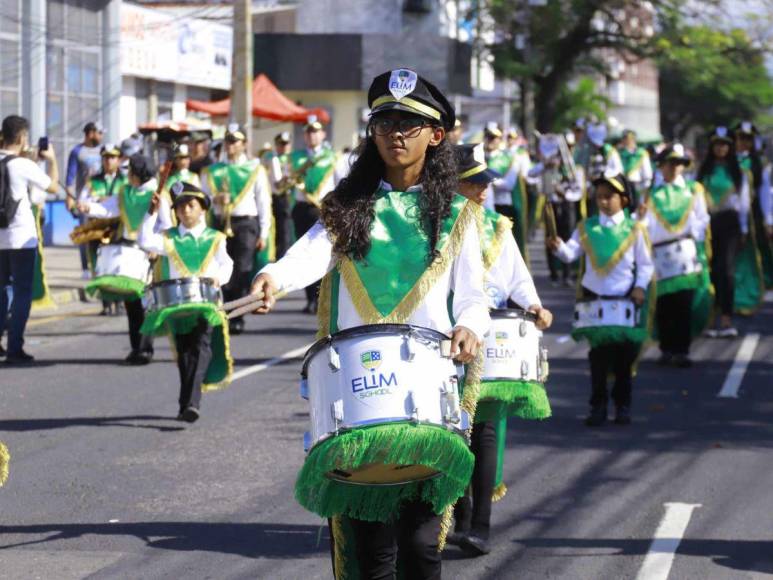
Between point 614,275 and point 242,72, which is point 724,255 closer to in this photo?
point 614,275

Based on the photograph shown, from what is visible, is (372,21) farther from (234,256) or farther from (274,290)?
(274,290)

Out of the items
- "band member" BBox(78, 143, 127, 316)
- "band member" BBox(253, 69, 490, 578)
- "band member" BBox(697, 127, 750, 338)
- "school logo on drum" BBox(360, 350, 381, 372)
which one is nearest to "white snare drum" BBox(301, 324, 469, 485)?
"school logo on drum" BBox(360, 350, 381, 372)

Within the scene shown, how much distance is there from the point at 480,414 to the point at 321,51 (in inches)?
1399

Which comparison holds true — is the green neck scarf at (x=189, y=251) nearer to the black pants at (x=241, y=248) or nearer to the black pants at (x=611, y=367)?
the black pants at (x=611, y=367)

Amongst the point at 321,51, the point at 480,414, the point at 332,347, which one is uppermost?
the point at 321,51

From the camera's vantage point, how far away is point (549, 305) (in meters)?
18.5

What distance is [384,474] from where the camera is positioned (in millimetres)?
4812

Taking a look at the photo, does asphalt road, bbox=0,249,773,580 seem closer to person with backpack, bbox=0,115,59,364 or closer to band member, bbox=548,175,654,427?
band member, bbox=548,175,654,427

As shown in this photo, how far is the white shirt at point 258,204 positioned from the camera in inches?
602

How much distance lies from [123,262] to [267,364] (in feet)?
4.96

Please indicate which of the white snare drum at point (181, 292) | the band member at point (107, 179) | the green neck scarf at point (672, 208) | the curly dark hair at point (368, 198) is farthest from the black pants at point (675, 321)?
the curly dark hair at point (368, 198)

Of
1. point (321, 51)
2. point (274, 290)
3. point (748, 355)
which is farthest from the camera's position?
point (321, 51)

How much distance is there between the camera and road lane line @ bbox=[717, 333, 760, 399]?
1204 cm

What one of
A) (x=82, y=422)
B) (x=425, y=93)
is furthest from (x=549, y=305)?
(x=425, y=93)
